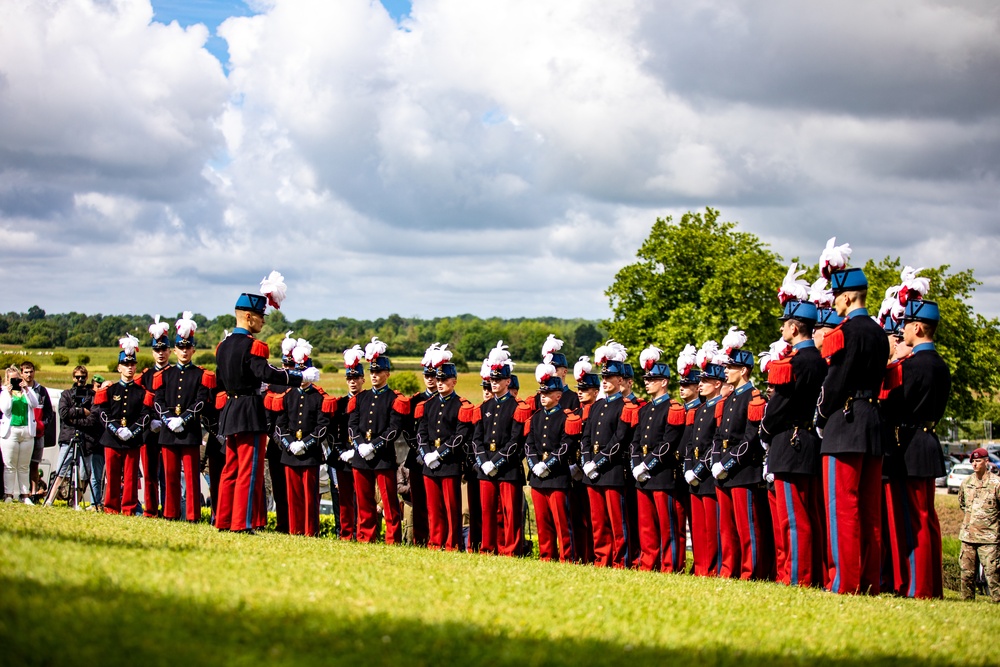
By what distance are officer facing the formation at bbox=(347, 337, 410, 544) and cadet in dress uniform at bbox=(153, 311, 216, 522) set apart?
6.79ft

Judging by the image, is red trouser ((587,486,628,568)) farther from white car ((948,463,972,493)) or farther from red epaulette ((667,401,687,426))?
white car ((948,463,972,493))

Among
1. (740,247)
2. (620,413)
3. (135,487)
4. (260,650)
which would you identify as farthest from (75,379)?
(740,247)

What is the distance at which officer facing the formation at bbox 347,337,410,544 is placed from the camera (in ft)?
45.9

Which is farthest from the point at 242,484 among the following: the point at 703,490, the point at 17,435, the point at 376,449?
the point at 17,435

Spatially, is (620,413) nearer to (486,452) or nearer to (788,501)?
(486,452)

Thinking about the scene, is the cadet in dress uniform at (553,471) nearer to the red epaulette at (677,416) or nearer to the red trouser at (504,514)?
the red trouser at (504,514)

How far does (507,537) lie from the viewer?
1352cm

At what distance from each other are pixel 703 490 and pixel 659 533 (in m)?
0.97

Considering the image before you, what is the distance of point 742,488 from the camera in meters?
11.2

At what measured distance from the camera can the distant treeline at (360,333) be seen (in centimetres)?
5331

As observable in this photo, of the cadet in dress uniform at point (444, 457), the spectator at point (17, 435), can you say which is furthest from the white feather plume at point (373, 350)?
the spectator at point (17, 435)

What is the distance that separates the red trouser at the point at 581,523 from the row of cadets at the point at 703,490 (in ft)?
5.64

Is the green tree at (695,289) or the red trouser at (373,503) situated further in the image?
the green tree at (695,289)

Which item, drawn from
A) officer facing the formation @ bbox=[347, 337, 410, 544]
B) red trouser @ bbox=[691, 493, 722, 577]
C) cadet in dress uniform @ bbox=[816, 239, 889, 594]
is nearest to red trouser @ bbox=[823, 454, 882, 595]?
cadet in dress uniform @ bbox=[816, 239, 889, 594]
